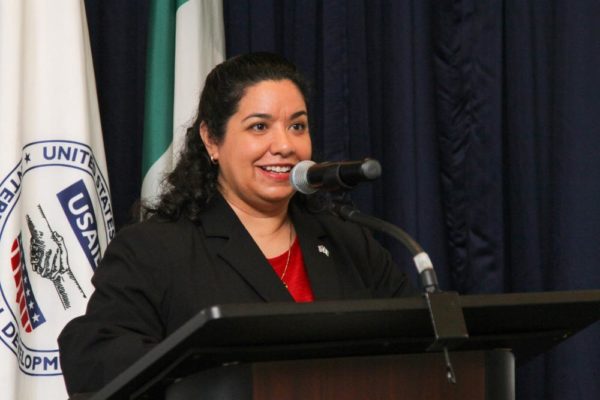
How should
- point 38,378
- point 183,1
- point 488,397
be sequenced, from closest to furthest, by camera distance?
point 488,397, point 38,378, point 183,1

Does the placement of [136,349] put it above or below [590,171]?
below

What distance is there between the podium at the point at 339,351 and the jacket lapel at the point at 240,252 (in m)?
0.66

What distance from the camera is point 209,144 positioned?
2482mm

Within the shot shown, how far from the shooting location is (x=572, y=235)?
308cm

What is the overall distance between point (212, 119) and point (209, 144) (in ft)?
0.21

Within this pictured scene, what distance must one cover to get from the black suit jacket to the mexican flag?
63cm

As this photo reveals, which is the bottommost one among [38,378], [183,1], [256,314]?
[38,378]

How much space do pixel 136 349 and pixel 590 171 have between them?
5.62 feet

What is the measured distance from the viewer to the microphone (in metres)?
1.64

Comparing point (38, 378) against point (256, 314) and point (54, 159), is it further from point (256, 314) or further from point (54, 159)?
point (256, 314)

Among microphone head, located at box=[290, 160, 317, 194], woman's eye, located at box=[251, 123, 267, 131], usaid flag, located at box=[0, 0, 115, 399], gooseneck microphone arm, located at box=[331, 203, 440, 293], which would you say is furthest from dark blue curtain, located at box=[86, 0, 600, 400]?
gooseneck microphone arm, located at box=[331, 203, 440, 293]

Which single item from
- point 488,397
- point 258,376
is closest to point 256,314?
point 258,376

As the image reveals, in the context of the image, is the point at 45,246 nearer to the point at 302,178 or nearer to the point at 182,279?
the point at 182,279

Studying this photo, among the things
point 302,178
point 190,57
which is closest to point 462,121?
point 190,57
